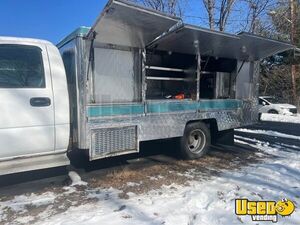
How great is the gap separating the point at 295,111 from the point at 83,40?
18587mm

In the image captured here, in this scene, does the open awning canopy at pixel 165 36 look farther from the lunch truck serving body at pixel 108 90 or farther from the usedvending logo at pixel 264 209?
the usedvending logo at pixel 264 209

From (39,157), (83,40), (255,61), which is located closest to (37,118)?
(39,157)

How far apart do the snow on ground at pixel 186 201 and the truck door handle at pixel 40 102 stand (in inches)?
53.3

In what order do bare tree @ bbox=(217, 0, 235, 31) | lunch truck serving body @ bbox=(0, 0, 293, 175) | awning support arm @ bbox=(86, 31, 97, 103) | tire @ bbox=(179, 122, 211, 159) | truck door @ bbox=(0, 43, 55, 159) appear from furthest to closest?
bare tree @ bbox=(217, 0, 235, 31)
tire @ bbox=(179, 122, 211, 159)
awning support arm @ bbox=(86, 31, 97, 103)
lunch truck serving body @ bbox=(0, 0, 293, 175)
truck door @ bbox=(0, 43, 55, 159)

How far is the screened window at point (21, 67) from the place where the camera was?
4219mm

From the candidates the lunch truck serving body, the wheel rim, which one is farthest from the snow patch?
the wheel rim

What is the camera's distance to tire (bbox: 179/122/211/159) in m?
6.45

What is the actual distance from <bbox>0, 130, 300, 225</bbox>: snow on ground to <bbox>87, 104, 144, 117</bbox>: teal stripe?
119cm

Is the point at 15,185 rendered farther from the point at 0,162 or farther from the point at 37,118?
the point at 37,118

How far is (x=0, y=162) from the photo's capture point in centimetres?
425

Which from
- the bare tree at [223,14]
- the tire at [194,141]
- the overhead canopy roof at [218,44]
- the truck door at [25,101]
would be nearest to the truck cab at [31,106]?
the truck door at [25,101]

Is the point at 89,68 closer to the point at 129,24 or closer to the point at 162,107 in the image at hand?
the point at 129,24

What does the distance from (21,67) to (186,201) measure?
298 centimetres

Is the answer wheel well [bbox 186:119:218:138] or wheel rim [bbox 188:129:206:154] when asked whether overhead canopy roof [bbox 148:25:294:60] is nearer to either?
wheel well [bbox 186:119:218:138]
